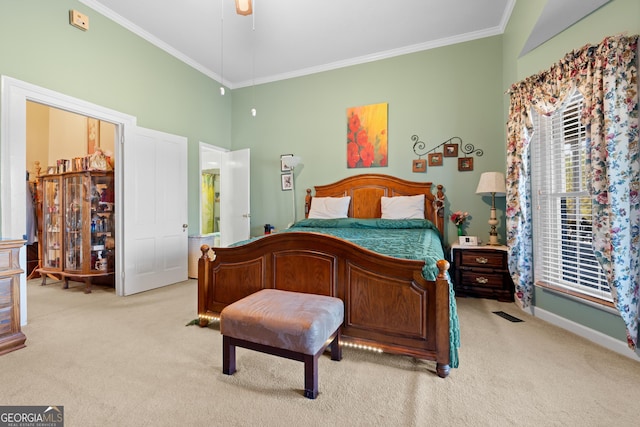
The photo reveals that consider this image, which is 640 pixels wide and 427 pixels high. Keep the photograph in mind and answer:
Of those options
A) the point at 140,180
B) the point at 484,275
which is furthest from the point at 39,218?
the point at 484,275

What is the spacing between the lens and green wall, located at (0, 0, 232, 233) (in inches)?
101

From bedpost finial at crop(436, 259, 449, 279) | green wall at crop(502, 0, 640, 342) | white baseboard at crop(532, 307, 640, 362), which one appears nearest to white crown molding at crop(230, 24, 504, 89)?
green wall at crop(502, 0, 640, 342)

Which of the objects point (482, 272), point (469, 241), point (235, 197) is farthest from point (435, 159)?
point (235, 197)

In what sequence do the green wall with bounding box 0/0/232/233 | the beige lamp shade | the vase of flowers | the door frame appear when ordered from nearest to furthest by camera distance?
1. the door frame
2. the green wall with bounding box 0/0/232/233
3. the beige lamp shade
4. the vase of flowers

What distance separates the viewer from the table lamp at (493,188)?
3.24 metres

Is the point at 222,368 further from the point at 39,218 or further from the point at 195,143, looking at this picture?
the point at 39,218

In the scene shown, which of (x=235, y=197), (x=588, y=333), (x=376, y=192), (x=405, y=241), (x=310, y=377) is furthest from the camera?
(x=235, y=197)

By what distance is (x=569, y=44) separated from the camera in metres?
2.35

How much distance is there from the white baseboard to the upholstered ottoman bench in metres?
1.93

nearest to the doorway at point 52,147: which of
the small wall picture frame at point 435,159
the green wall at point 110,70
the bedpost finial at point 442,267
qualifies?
the green wall at point 110,70

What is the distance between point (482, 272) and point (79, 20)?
194 inches

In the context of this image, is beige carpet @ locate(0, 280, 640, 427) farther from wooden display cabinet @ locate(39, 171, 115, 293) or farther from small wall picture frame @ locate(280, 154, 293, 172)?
small wall picture frame @ locate(280, 154, 293, 172)

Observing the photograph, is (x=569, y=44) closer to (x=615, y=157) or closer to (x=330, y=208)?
(x=615, y=157)

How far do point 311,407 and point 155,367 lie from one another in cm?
107
